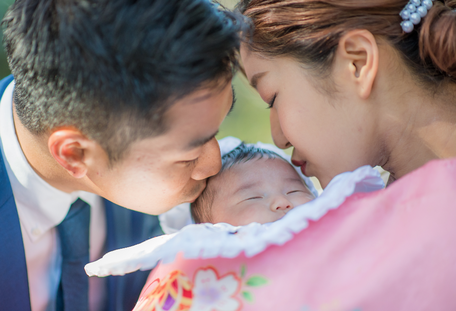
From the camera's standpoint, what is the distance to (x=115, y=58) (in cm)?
98

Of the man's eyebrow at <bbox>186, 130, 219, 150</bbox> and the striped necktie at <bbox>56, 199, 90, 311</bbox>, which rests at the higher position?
the man's eyebrow at <bbox>186, 130, 219, 150</bbox>

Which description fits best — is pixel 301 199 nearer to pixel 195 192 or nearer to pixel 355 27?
pixel 195 192

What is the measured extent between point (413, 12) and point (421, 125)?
1.09ft

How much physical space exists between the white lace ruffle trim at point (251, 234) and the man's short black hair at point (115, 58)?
1.02 feet

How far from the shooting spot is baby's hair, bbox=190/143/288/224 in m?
1.47

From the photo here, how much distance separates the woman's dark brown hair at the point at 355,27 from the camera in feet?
3.50

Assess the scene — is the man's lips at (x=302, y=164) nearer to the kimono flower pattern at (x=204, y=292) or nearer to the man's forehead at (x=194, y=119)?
the man's forehead at (x=194, y=119)

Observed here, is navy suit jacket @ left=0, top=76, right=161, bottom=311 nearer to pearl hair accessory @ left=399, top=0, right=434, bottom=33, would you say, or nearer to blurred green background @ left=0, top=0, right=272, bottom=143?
pearl hair accessory @ left=399, top=0, right=434, bottom=33

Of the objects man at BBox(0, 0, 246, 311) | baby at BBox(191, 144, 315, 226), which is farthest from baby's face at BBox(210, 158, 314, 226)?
man at BBox(0, 0, 246, 311)

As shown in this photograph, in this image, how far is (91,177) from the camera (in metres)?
1.27

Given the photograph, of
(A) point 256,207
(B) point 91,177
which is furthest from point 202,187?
(B) point 91,177

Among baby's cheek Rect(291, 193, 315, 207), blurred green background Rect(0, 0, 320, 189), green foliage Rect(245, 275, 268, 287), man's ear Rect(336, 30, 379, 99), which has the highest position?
man's ear Rect(336, 30, 379, 99)

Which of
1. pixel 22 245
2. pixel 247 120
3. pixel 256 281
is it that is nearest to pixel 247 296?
pixel 256 281

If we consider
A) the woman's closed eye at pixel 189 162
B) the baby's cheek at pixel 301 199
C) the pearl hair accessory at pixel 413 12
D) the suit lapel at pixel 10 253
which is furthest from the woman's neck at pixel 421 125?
the suit lapel at pixel 10 253
